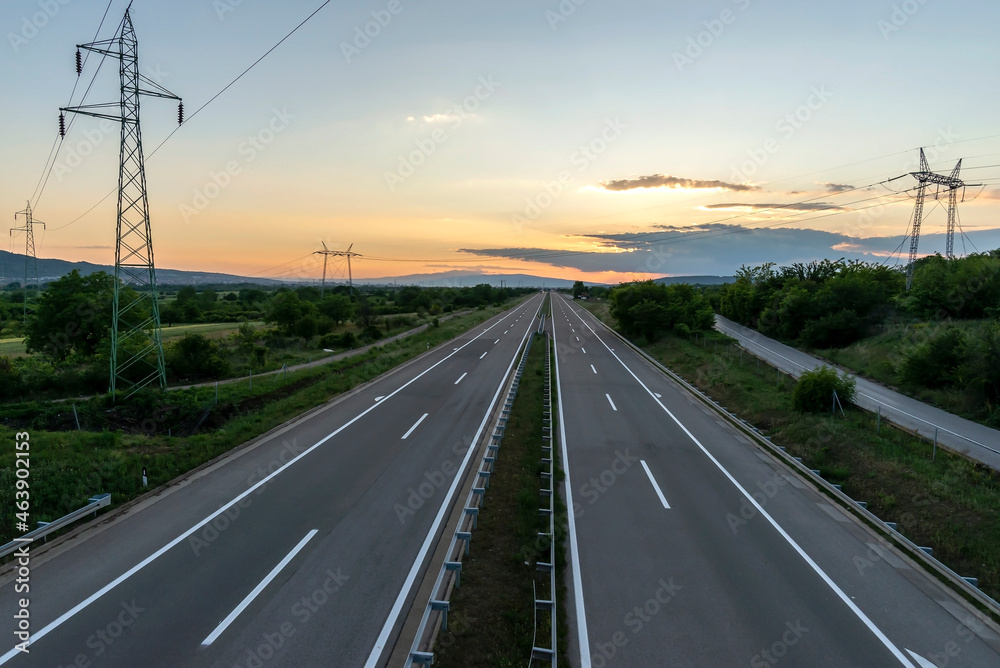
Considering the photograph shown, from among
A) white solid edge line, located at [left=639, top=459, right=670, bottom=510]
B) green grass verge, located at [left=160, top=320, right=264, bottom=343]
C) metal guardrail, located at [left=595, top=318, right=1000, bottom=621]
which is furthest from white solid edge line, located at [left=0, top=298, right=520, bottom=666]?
green grass verge, located at [left=160, top=320, right=264, bottom=343]

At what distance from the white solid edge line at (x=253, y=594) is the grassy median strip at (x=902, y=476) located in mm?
13297

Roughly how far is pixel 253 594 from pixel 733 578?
8801mm

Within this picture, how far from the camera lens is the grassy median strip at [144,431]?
12.0 metres

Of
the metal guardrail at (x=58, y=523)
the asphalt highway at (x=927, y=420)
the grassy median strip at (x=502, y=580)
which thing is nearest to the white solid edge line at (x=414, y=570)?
the grassy median strip at (x=502, y=580)

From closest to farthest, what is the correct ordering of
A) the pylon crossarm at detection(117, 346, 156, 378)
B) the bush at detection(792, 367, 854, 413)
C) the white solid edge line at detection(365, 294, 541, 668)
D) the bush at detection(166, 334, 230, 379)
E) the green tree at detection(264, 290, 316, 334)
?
the white solid edge line at detection(365, 294, 541, 668) → the bush at detection(792, 367, 854, 413) → the pylon crossarm at detection(117, 346, 156, 378) → the bush at detection(166, 334, 230, 379) → the green tree at detection(264, 290, 316, 334)

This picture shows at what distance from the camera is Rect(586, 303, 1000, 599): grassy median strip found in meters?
10.9

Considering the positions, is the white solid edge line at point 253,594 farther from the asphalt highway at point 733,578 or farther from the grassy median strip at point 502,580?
the asphalt highway at point 733,578

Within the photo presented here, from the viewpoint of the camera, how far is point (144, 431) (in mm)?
22109

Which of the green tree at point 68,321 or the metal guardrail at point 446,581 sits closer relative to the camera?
the metal guardrail at point 446,581

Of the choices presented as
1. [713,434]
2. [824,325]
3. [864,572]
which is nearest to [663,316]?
[824,325]

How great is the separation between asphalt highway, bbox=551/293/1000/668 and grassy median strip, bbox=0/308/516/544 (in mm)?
11304

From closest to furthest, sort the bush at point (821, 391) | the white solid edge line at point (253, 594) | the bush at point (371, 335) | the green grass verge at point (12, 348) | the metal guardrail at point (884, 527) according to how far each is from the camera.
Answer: the white solid edge line at point (253, 594), the metal guardrail at point (884, 527), the bush at point (821, 391), the green grass verge at point (12, 348), the bush at point (371, 335)

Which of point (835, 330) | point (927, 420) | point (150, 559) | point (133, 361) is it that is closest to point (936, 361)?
point (927, 420)

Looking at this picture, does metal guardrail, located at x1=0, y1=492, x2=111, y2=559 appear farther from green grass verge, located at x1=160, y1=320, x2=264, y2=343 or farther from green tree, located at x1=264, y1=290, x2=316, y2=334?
green tree, located at x1=264, y1=290, x2=316, y2=334
